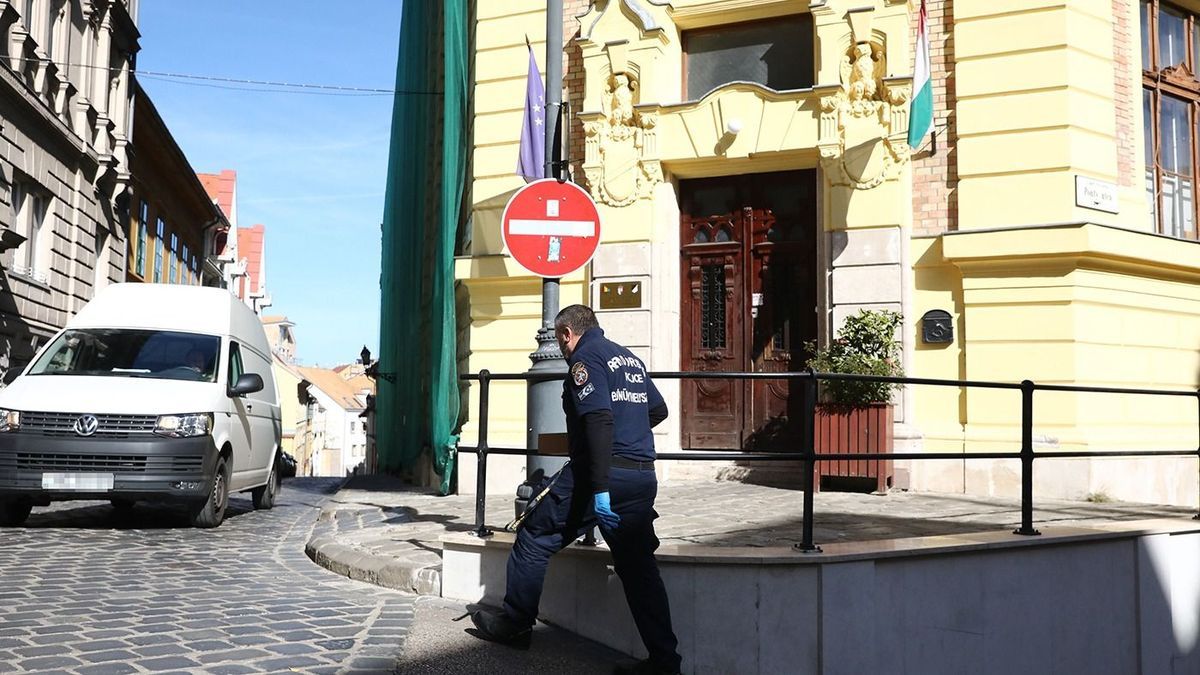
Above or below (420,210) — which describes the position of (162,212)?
above

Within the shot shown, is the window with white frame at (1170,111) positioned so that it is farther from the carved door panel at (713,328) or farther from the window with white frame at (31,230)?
the window with white frame at (31,230)

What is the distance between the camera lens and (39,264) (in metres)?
20.1

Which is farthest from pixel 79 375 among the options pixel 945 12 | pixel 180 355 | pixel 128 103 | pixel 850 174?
pixel 128 103

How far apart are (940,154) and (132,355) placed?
Result: 27.7 feet

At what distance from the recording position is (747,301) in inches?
480

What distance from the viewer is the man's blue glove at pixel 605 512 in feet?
16.0

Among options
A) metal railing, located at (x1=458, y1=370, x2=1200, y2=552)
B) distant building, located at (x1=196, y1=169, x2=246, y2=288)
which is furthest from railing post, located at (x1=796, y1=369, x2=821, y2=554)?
distant building, located at (x1=196, y1=169, x2=246, y2=288)

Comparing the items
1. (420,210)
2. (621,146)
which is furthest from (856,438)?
(420,210)

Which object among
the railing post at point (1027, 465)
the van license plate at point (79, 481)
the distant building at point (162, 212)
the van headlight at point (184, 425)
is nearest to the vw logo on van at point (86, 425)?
the van license plate at point (79, 481)

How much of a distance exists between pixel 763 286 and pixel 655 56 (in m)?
2.93

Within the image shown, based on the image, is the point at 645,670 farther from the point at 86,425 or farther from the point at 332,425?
the point at 332,425

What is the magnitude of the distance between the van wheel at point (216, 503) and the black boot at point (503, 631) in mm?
5479

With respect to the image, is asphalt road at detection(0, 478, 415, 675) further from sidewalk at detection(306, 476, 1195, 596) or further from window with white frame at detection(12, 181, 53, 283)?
window with white frame at detection(12, 181, 53, 283)

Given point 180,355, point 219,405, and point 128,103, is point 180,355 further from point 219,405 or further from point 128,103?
point 128,103
